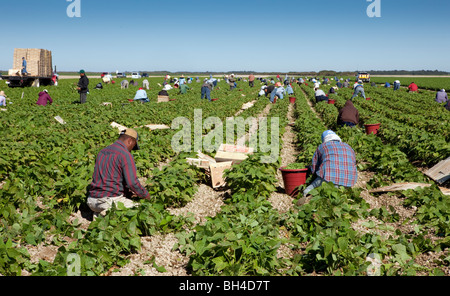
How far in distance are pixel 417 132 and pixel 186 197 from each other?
7.19 meters

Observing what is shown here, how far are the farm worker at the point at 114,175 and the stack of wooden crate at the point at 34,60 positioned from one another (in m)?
29.9

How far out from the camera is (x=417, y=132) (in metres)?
9.41

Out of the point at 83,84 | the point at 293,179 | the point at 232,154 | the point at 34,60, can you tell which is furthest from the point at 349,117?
the point at 34,60

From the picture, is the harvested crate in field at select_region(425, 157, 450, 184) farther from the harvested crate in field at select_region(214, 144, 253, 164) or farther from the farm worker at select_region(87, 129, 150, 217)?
the farm worker at select_region(87, 129, 150, 217)

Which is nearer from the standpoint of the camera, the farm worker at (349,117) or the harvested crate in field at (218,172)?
the harvested crate in field at (218,172)

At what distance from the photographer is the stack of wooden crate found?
1150 inches

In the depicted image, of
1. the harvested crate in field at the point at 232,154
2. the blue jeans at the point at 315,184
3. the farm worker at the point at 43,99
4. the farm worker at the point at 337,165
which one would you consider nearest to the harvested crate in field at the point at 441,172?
the farm worker at the point at 337,165

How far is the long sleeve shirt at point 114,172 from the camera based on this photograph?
4.55m

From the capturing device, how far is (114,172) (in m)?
4.63

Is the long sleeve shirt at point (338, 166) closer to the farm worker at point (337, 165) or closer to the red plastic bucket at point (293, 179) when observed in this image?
A: the farm worker at point (337, 165)


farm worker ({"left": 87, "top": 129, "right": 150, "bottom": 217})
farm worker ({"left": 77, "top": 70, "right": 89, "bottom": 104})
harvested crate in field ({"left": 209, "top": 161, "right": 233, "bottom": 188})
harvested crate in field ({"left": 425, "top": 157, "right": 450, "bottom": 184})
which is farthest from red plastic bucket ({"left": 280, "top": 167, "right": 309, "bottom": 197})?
farm worker ({"left": 77, "top": 70, "right": 89, "bottom": 104})

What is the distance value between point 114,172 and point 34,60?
3046 cm

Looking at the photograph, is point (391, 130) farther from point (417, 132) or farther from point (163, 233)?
point (163, 233)
